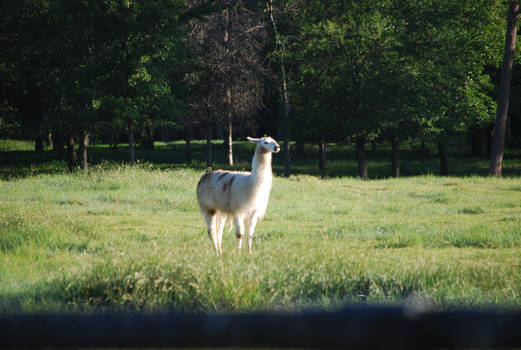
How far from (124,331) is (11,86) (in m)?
34.0

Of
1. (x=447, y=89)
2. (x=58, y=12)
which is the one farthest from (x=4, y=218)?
(x=447, y=89)

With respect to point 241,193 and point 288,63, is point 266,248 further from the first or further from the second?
point 288,63

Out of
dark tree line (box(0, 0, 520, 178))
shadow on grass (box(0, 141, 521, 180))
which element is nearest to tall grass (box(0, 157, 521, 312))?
dark tree line (box(0, 0, 520, 178))

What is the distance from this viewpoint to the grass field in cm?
577

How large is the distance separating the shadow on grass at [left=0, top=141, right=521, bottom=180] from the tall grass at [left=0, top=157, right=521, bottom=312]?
14.0 metres

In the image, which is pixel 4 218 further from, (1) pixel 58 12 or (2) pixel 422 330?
(1) pixel 58 12

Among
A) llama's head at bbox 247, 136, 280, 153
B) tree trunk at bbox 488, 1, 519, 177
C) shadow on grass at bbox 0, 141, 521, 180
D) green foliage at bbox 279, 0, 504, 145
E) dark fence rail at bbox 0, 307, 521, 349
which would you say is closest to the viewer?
dark fence rail at bbox 0, 307, 521, 349

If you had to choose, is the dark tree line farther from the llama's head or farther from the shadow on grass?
the llama's head

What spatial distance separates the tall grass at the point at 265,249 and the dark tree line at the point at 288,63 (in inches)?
306

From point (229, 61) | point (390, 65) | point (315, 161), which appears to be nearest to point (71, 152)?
point (229, 61)

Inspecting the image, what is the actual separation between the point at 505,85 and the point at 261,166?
23408 millimetres

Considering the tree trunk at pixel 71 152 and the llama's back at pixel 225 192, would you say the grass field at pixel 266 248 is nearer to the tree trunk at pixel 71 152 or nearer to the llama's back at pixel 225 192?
the llama's back at pixel 225 192

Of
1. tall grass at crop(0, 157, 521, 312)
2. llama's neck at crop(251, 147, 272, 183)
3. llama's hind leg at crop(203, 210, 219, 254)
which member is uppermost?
llama's neck at crop(251, 147, 272, 183)

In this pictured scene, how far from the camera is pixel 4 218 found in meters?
11.2
